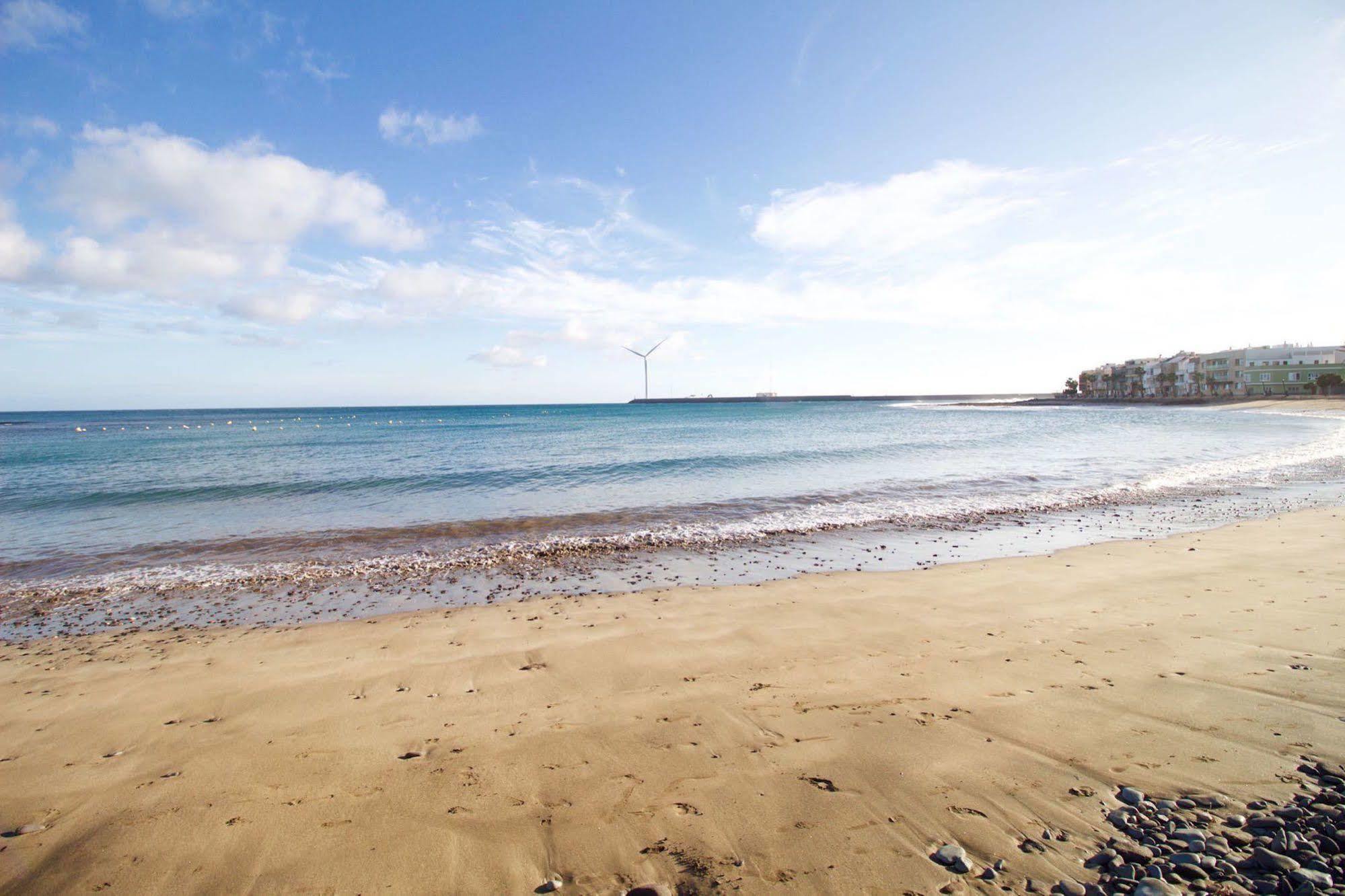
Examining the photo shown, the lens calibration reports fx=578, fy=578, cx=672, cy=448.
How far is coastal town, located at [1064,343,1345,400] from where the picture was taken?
103000 mm

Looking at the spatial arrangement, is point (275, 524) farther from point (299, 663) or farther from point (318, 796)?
point (318, 796)

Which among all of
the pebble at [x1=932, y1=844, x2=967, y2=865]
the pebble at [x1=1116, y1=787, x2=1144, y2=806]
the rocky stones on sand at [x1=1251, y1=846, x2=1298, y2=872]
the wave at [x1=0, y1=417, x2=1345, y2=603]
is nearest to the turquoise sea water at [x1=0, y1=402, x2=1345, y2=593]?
the wave at [x1=0, y1=417, x2=1345, y2=603]

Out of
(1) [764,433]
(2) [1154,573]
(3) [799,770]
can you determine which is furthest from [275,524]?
(1) [764,433]

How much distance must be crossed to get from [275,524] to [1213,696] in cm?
2128

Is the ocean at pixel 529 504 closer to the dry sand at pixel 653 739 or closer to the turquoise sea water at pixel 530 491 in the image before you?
the turquoise sea water at pixel 530 491

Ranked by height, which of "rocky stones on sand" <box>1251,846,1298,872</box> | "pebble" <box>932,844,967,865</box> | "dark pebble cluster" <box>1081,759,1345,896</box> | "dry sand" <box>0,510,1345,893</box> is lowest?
"dry sand" <box>0,510,1345,893</box>

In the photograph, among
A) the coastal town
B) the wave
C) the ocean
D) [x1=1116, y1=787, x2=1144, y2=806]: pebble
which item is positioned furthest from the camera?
the coastal town

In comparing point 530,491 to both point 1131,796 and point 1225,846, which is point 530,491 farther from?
point 1225,846

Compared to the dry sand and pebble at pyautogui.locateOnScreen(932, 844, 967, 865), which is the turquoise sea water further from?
pebble at pyautogui.locateOnScreen(932, 844, 967, 865)

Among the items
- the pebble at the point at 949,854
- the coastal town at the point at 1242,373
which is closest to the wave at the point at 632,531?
the pebble at the point at 949,854

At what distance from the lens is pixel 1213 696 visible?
5566mm

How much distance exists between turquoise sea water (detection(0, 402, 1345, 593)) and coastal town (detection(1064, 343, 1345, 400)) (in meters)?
82.5

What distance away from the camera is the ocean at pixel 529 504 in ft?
40.4

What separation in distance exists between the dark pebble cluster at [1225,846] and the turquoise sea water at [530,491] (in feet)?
34.6
